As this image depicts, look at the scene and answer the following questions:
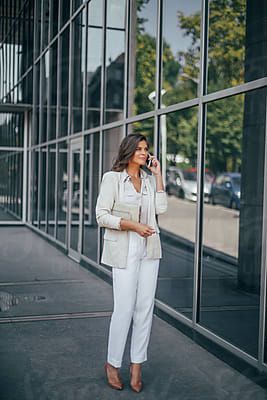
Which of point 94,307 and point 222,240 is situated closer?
point 94,307

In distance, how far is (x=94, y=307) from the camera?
7840 millimetres

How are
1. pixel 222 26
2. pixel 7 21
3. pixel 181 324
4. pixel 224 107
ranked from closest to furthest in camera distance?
pixel 181 324, pixel 7 21, pixel 222 26, pixel 224 107

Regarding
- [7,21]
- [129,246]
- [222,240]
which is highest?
[7,21]

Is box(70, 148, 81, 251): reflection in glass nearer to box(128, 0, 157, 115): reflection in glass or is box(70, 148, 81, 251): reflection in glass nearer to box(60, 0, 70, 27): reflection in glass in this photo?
box(128, 0, 157, 115): reflection in glass

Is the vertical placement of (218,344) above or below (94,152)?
below

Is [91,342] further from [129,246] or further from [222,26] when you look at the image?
[222,26]

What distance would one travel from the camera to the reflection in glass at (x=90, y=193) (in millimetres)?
11305

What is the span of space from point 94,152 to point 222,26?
10776mm

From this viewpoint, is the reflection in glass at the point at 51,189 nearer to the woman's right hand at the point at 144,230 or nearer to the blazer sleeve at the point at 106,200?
the blazer sleeve at the point at 106,200

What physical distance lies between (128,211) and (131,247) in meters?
0.28

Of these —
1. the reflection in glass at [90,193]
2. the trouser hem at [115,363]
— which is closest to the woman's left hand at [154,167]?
the trouser hem at [115,363]

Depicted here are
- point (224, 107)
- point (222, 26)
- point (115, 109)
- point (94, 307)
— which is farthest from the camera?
point (224, 107)

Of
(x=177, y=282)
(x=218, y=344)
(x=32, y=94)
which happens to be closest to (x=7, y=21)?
(x=32, y=94)

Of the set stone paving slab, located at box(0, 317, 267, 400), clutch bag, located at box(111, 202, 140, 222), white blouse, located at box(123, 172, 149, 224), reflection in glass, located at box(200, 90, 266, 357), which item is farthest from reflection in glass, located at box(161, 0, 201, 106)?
clutch bag, located at box(111, 202, 140, 222)
